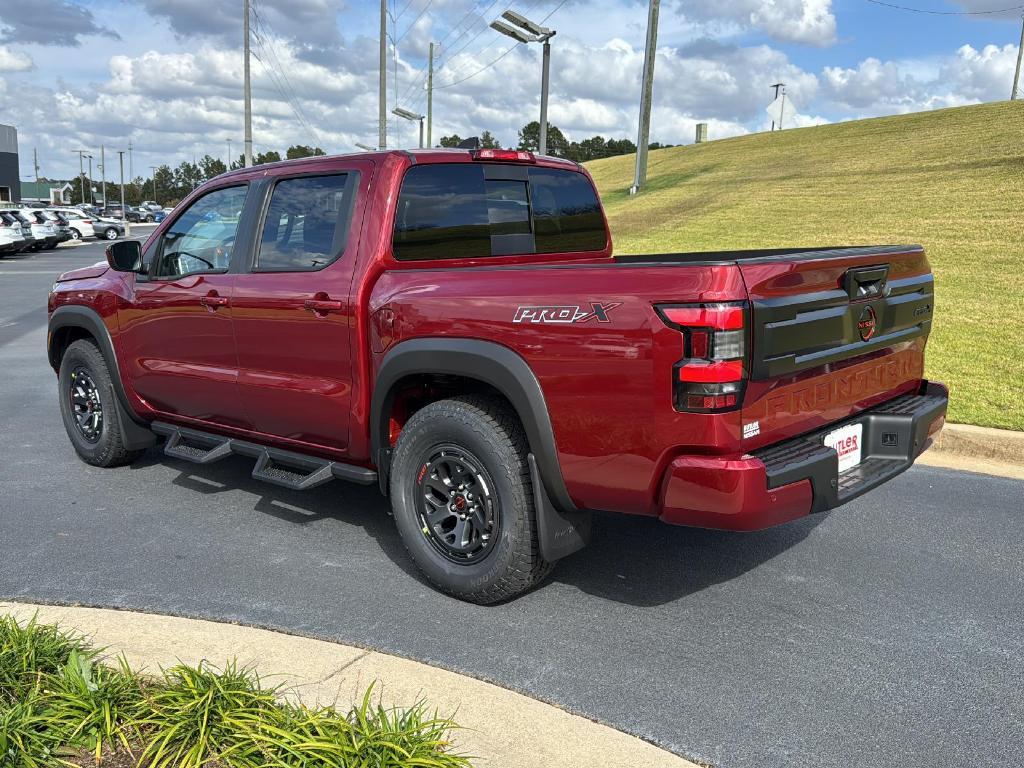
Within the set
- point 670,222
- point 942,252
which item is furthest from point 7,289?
point 942,252

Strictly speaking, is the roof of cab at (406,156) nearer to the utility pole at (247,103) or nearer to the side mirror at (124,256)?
the side mirror at (124,256)

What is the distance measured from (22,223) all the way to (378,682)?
107ft

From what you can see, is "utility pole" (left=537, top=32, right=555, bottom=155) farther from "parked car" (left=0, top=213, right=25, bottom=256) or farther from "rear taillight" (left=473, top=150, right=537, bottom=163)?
"parked car" (left=0, top=213, right=25, bottom=256)

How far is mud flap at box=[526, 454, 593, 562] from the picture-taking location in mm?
3594

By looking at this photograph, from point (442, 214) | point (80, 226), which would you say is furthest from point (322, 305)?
point (80, 226)

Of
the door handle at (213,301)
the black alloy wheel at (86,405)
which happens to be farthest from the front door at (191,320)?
the black alloy wheel at (86,405)

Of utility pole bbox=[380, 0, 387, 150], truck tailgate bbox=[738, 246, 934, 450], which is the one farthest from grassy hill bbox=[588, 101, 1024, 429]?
utility pole bbox=[380, 0, 387, 150]

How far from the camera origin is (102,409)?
583 cm

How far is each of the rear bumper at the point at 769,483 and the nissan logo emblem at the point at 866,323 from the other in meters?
0.36

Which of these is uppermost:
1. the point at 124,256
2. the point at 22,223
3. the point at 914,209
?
the point at 914,209

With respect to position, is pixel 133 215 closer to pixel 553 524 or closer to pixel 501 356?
pixel 501 356

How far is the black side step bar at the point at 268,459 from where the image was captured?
439cm

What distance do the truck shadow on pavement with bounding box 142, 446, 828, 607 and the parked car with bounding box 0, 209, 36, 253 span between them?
93.4 feet

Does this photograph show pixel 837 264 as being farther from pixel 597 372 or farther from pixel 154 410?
pixel 154 410
